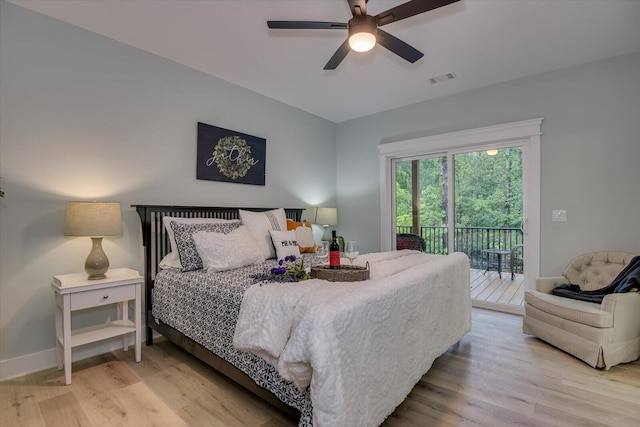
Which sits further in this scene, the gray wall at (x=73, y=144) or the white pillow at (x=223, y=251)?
the white pillow at (x=223, y=251)

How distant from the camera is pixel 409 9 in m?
1.85

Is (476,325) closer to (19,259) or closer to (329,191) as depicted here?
(329,191)

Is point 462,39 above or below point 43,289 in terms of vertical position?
above

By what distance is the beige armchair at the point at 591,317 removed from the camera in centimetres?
234

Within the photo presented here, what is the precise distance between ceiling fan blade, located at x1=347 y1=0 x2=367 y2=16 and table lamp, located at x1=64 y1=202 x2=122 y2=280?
222cm

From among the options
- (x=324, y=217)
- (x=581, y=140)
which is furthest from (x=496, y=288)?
(x=324, y=217)

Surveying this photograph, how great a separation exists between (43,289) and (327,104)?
367 centimetres

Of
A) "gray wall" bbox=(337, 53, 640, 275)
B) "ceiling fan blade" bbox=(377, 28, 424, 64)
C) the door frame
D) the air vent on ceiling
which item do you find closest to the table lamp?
"ceiling fan blade" bbox=(377, 28, 424, 64)

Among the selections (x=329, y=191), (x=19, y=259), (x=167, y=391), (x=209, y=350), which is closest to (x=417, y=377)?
(x=209, y=350)

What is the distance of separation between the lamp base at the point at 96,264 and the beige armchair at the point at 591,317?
3.75 m

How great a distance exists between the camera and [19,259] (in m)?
2.27

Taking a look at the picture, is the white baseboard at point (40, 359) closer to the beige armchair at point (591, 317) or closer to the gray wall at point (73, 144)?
the gray wall at point (73, 144)

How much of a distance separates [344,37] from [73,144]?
96.0 inches

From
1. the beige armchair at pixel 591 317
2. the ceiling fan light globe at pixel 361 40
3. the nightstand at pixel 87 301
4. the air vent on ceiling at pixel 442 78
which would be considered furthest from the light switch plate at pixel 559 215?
the nightstand at pixel 87 301
